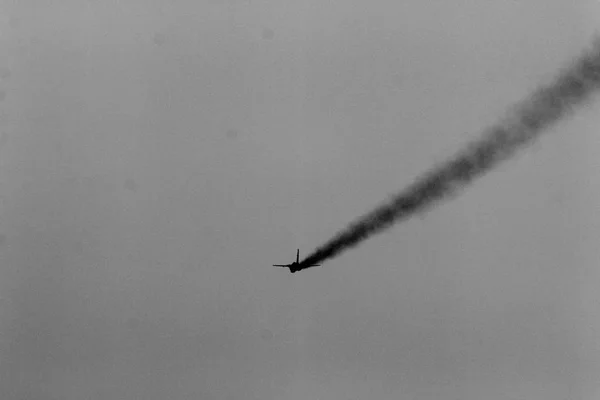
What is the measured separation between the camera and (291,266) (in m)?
25.8

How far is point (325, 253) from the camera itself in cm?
2102

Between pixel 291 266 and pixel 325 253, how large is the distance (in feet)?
16.3

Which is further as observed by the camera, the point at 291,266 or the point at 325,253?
the point at 291,266
